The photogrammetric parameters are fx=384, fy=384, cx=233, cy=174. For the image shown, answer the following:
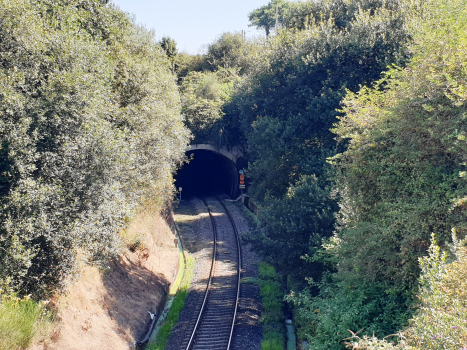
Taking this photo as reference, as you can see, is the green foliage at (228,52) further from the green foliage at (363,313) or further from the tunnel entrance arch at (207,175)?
the green foliage at (363,313)

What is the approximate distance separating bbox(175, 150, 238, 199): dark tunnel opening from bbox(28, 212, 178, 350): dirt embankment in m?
17.4

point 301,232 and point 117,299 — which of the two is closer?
point 117,299

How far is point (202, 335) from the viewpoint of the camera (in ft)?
44.7

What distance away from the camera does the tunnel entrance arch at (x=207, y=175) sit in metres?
36.8

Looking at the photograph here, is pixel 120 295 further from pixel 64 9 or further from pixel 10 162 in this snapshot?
pixel 64 9

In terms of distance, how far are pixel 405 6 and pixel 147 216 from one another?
1696 cm

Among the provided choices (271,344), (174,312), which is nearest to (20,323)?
(174,312)

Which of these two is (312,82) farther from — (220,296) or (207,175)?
(207,175)

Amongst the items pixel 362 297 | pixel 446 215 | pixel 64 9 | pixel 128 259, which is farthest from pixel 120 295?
pixel 446 215

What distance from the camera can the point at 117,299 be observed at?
14336 millimetres

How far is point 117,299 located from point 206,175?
91.9 feet

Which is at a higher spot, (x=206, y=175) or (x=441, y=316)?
(x=441, y=316)

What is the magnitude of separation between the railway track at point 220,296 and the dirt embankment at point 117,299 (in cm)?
198

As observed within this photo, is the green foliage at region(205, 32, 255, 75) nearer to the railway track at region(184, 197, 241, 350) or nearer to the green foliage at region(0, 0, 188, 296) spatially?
the railway track at region(184, 197, 241, 350)
